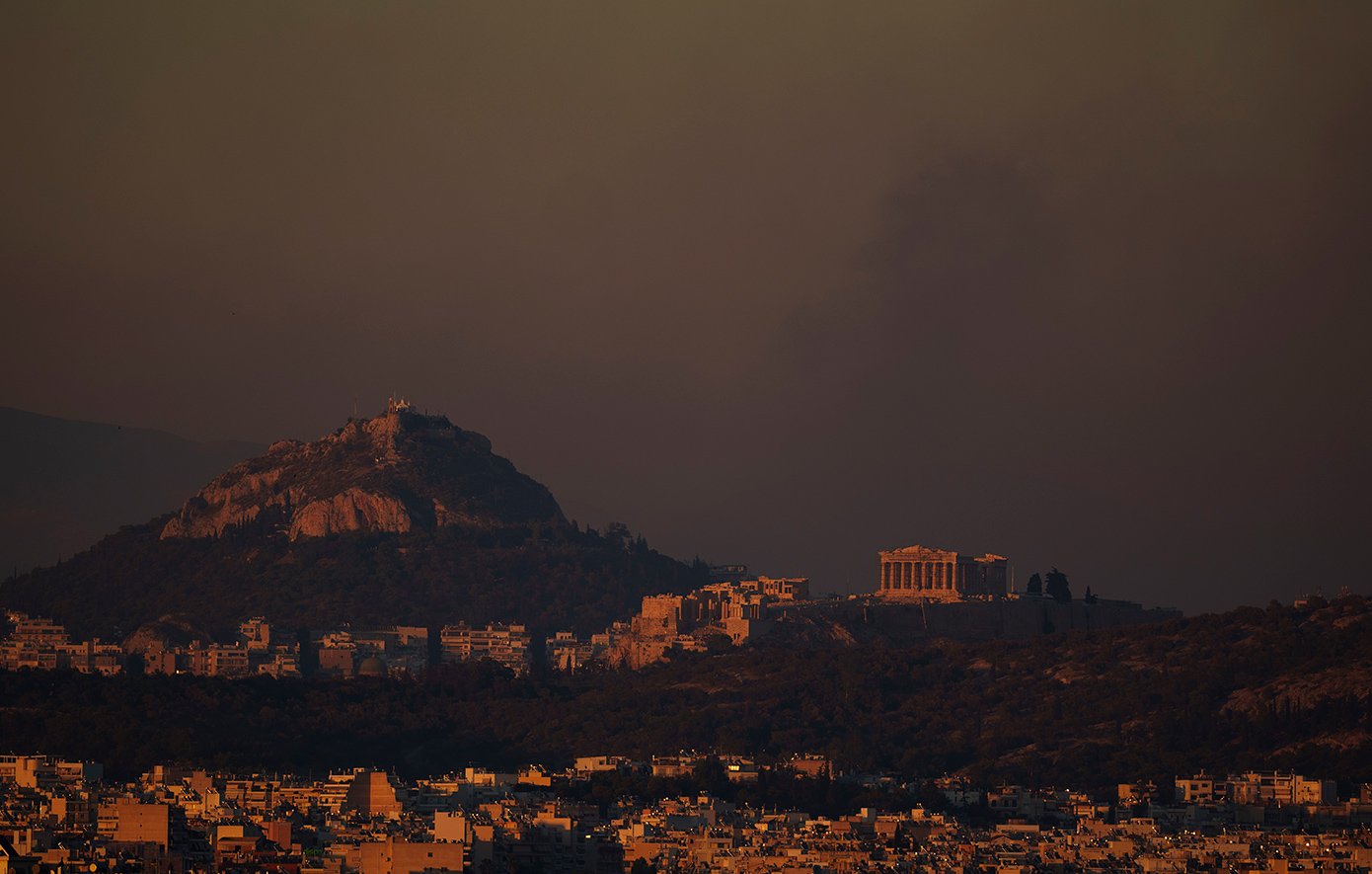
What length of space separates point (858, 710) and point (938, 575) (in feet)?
135

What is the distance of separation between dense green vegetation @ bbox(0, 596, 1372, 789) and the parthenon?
23.3 m

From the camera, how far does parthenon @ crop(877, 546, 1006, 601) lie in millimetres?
178500

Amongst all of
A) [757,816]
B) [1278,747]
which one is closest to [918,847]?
[757,816]

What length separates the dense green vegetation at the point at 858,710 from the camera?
12156 centimetres

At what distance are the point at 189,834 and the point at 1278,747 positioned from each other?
209ft

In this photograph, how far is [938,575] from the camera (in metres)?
180

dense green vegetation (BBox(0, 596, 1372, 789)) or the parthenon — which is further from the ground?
the parthenon

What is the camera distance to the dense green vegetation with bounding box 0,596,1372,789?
4786 inches

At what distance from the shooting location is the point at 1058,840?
8738 cm

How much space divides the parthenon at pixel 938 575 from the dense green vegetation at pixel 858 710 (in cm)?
2330

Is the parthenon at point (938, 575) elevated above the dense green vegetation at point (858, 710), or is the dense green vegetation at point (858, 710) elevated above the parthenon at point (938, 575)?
the parthenon at point (938, 575)

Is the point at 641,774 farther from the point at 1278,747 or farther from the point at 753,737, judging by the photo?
the point at 1278,747

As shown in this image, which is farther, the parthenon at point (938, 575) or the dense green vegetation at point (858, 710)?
the parthenon at point (938, 575)

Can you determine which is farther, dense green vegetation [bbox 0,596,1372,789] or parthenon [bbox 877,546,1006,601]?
parthenon [bbox 877,546,1006,601]
